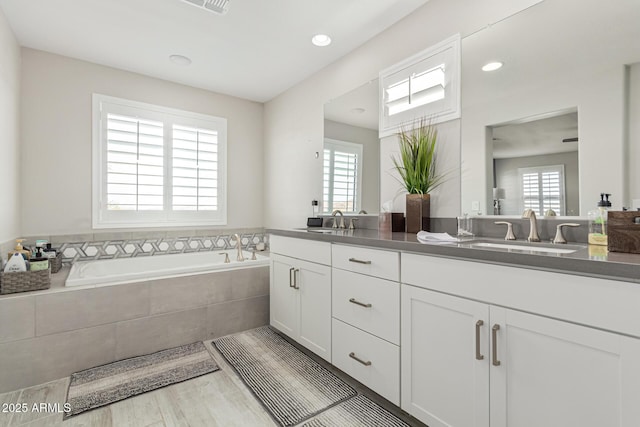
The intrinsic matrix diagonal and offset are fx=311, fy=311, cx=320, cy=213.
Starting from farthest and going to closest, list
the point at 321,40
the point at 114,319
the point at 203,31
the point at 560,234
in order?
the point at 321,40 < the point at 203,31 < the point at 114,319 < the point at 560,234

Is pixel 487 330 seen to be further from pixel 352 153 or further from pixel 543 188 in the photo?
pixel 352 153

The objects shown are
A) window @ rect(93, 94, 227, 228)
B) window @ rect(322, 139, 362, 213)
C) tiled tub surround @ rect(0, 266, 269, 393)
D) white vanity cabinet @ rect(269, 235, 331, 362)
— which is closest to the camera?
tiled tub surround @ rect(0, 266, 269, 393)

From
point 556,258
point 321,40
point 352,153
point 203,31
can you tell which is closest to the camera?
point 556,258

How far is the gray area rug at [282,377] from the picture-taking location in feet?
5.64

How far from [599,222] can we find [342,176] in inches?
72.1

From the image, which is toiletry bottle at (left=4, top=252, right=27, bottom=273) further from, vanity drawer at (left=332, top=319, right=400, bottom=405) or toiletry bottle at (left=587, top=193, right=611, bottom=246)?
toiletry bottle at (left=587, top=193, right=611, bottom=246)

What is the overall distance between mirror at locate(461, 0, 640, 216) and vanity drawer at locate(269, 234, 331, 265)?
919mm

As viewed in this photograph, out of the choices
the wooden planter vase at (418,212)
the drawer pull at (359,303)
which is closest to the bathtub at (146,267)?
the drawer pull at (359,303)

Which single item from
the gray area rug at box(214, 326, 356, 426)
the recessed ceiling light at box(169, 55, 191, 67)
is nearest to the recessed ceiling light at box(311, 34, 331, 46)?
the recessed ceiling light at box(169, 55, 191, 67)

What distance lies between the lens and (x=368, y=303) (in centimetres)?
169

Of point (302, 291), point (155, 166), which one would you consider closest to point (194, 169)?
point (155, 166)

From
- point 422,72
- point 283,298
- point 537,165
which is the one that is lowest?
point 283,298

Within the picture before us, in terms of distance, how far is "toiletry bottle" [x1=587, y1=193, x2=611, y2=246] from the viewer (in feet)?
4.26

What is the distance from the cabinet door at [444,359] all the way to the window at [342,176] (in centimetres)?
134
